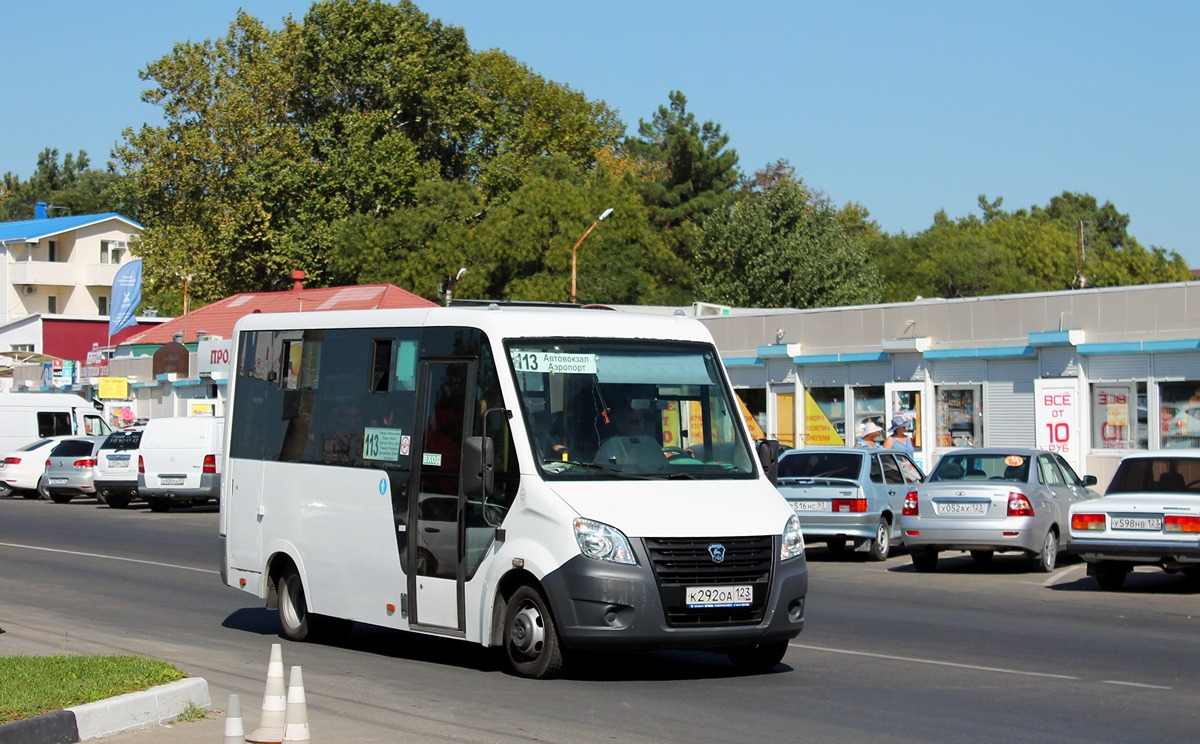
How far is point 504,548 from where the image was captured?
10.7 metres

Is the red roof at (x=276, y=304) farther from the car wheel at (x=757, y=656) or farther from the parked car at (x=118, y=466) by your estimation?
the car wheel at (x=757, y=656)

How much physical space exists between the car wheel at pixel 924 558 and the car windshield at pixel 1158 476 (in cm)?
303

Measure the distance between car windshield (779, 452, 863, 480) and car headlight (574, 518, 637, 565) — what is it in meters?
13.2

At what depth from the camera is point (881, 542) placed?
2305 cm

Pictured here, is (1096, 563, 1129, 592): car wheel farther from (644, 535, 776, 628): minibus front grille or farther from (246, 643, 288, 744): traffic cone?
(246, 643, 288, 744): traffic cone

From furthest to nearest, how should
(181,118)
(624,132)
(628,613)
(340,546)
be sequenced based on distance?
(624,132)
(181,118)
(340,546)
(628,613)

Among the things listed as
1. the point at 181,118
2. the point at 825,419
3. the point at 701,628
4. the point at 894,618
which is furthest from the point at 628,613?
the point at 181,118

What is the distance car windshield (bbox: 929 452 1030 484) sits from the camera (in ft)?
68.7

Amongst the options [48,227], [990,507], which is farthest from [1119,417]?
[48,227]

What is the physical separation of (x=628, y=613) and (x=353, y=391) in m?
3.45

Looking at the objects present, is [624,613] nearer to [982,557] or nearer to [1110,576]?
[1110,576]

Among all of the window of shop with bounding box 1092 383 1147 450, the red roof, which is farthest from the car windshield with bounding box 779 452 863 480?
the red roof

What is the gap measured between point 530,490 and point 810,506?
41.2 feet

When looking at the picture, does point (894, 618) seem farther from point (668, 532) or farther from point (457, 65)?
point (457, 65)
